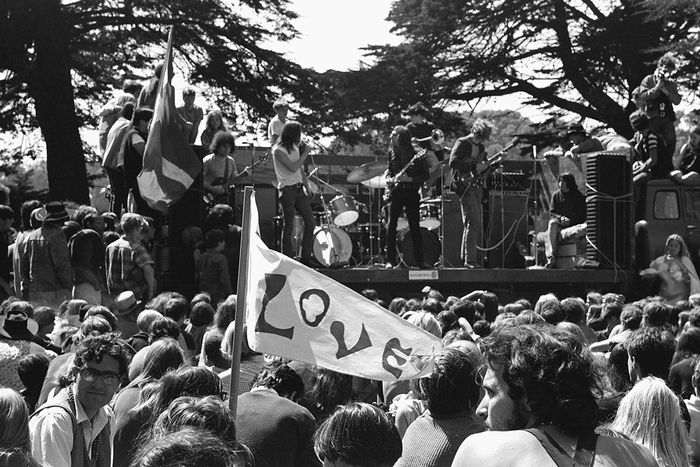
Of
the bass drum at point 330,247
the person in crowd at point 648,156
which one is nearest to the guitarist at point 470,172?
the bass drum at point 330,247

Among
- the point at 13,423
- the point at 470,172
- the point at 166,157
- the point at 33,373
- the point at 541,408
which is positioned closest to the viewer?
the point at 541,408

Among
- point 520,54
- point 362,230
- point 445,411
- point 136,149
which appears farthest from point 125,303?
point 520,54

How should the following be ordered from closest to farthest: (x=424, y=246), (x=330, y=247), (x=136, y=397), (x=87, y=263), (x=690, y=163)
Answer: (x=136, y=397), (x=87, y=263), (x=330, y=247), (x=424, y=246), (x=690, y=163)

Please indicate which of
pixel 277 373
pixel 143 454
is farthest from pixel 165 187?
pixel 143 454

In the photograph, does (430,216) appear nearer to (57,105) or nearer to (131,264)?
(131,264)

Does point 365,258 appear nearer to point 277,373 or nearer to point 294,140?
point 294,140

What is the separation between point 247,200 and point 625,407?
1851mm

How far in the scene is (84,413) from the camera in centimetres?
495

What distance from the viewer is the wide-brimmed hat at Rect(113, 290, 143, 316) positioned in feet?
37.6

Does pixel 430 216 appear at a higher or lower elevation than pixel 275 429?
higher

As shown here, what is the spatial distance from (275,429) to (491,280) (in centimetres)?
1181

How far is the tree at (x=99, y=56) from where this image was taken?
75.3 feet

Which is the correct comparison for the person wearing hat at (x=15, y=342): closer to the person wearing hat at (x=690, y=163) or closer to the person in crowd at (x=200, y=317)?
the person in crowd at (x=200, y=317)

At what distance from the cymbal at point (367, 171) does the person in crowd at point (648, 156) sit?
372 centimetres
